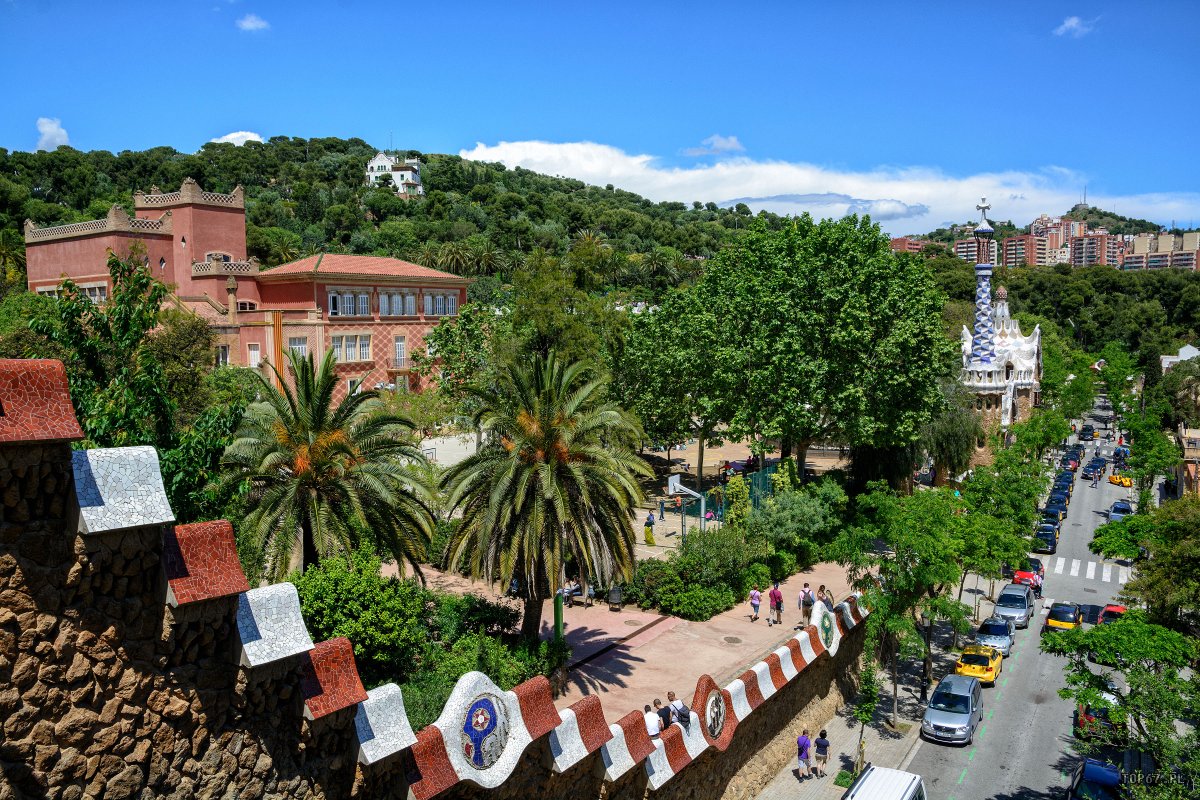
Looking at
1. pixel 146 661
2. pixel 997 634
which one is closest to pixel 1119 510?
pixel 997 634

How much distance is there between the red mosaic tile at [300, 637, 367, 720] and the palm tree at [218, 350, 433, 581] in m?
8.09

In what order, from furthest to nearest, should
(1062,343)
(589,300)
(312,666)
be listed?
(1062,343)
(589,300)
(312,666)

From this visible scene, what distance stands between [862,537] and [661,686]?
22.6ft

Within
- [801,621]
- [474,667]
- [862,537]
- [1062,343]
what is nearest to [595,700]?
[474,667]

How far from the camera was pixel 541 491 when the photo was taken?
17.0 m

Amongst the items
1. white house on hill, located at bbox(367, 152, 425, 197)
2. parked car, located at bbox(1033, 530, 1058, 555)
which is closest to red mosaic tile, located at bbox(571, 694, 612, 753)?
parked car, located at bbox(1033, 530, 1058, 555)

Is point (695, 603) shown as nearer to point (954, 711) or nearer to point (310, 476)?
point (954, 711)

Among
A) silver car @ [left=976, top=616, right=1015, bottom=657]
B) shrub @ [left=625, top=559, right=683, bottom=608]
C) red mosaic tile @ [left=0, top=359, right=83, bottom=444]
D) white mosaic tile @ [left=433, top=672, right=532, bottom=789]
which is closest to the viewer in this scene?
red mosaic tile @ [left=0, top=359, right=83, bottom=444]

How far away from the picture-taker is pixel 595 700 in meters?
12.8

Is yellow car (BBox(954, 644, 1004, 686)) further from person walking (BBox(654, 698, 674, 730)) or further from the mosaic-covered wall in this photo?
the mosaic-covered wall

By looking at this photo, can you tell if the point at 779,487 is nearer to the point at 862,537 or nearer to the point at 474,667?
the point at 862,537

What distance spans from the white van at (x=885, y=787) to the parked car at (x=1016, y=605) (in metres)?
14.2

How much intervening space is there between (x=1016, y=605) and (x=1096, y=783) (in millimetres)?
13340

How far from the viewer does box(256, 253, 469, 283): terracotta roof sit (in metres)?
44.0
